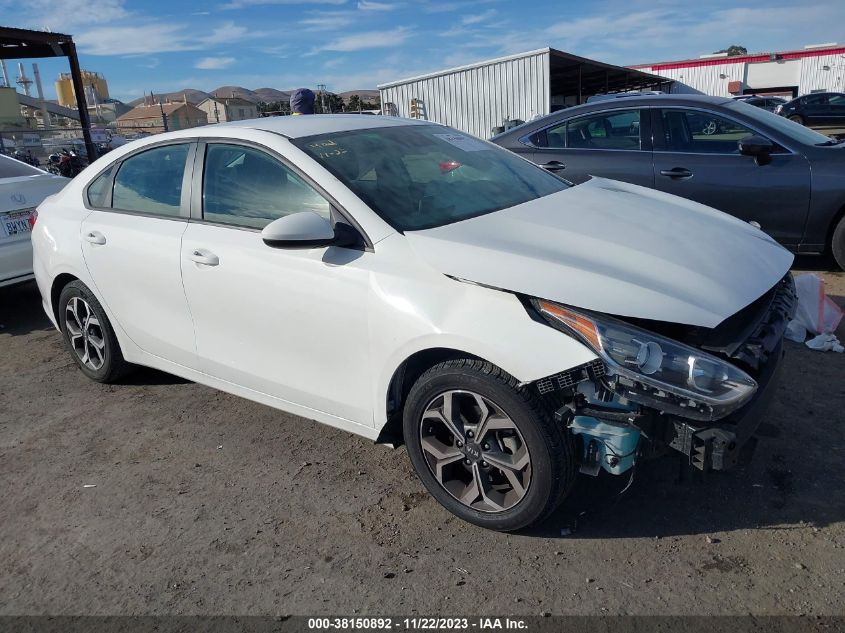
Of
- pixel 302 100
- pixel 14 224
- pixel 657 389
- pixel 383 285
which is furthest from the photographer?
pixel 302 100

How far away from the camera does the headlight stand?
7.30 ft

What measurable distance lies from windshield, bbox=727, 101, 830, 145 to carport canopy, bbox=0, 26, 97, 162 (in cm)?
1071

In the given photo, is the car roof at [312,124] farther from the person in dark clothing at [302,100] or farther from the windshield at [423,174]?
the person in dark clothing at [302,100]

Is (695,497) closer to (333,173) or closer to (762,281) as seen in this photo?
(762,281)

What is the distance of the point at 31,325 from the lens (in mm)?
5949

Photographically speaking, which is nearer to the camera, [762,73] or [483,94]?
[483,94]

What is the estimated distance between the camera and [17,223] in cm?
576

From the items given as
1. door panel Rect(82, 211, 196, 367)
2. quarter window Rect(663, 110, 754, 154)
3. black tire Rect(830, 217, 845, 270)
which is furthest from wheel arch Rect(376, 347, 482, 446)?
black tire Rect(830, 217, 845, 270)

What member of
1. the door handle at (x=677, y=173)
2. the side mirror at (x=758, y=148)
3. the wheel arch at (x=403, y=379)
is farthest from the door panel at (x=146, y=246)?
the side mirror at (x=758, y=148)

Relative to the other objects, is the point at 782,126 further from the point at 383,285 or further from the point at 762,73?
the point at 762,73

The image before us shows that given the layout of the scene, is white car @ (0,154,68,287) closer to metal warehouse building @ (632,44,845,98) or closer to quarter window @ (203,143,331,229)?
quarter window @ (203,143,331,229)

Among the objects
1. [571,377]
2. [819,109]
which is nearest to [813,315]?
[571,377]

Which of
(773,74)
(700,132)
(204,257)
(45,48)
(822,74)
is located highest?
(773,74)

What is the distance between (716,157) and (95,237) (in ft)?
16.3
